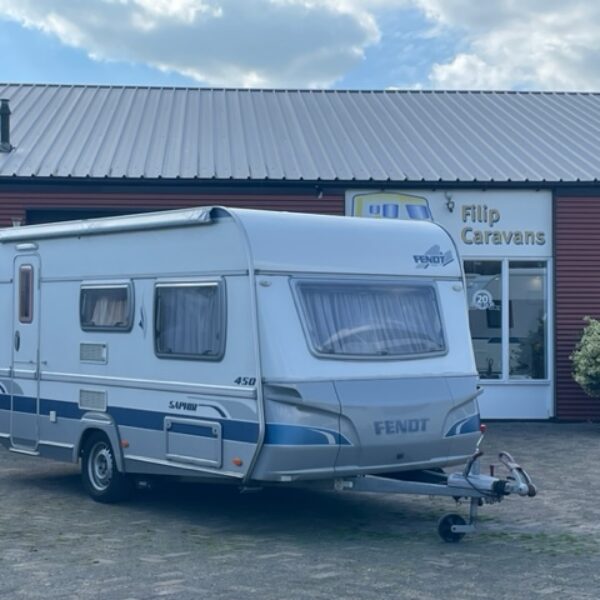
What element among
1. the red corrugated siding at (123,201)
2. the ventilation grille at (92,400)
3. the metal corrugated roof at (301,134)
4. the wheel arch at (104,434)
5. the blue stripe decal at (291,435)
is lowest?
the wheel arch at (104,434)

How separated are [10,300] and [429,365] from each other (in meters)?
4.80

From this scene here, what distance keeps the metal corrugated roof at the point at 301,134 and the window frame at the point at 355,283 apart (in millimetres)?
7747

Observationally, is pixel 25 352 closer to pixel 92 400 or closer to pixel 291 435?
pixel 92 400

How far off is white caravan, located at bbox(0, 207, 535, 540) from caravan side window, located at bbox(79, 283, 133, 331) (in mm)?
18

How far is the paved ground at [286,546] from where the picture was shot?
7.36m

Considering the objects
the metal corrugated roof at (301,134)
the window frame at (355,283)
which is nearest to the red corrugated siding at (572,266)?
the metal corrugated roof at (301,134)

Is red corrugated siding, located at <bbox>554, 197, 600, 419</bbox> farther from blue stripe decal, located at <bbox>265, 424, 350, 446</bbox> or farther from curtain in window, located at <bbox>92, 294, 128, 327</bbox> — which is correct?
blue stripe decal, located at <bbox>265, 424, 350, 446</bbox>

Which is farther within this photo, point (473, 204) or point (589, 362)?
point (473, 204)

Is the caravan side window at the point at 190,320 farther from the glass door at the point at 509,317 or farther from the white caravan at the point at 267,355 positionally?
the glass door at the point at 509,317

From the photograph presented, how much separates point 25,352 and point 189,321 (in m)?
2.79

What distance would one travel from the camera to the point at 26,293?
11.6 m

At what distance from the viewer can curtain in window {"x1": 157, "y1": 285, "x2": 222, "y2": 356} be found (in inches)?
362

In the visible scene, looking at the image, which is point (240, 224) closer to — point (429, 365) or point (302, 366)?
point (302, 366)

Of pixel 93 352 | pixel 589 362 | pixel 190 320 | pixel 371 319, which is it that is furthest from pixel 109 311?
pixel 589 362
